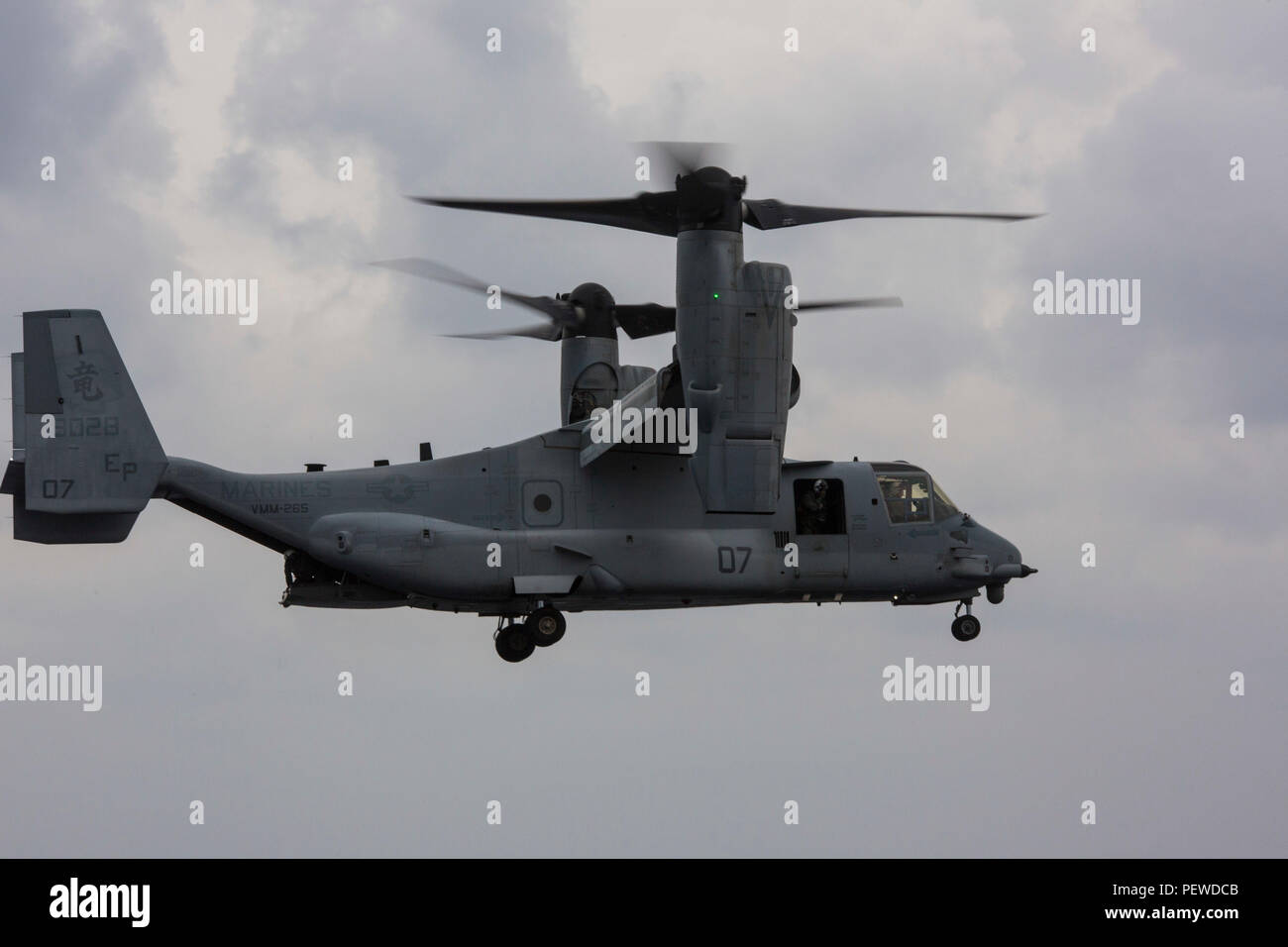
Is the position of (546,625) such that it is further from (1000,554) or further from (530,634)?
(1000,554)

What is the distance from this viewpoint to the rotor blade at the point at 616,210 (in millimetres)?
27891

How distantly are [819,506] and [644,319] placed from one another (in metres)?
5.31

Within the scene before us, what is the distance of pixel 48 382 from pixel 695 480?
29.6 ft

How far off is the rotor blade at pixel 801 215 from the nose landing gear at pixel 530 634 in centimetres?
645

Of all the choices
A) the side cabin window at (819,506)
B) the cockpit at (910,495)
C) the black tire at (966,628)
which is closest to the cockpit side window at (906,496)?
the cockpit at (910,495)

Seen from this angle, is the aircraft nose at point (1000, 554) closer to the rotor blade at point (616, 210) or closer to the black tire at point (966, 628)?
the black tire at point (966, 628)

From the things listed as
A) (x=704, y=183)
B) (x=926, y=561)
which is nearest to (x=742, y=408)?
(x=704, y=183)

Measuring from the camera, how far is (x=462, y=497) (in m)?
28.9

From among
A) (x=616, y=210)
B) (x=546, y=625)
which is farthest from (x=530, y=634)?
(x=616, y=210)

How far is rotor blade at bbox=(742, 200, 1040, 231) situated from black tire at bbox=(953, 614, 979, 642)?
6546 millimetres

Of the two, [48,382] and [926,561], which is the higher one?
[48,382]

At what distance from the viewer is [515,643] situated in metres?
29.2

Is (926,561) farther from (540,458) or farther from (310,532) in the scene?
(310,532)
